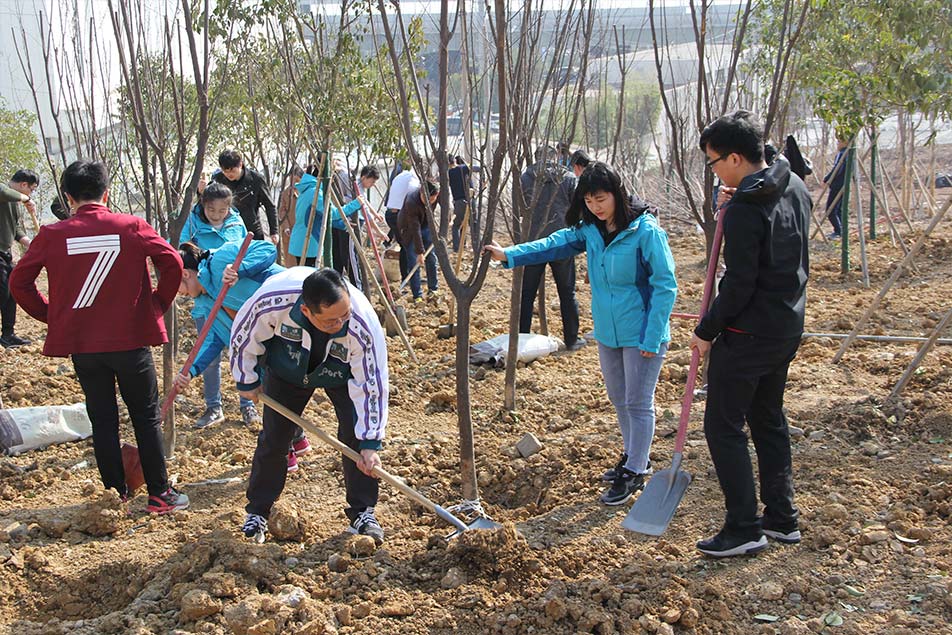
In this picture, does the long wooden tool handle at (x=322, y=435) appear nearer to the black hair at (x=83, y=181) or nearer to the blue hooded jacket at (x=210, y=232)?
the black hair at (x=83, y=181)

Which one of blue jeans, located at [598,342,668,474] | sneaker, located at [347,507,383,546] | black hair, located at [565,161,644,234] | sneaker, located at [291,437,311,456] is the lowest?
sneaker, located at [291,437,311,456]

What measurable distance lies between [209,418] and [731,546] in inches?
133

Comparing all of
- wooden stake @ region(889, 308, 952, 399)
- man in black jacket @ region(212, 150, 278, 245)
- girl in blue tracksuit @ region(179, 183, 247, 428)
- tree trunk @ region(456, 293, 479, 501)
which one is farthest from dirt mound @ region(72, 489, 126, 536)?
wooden stake @ region(889, 308, 952, 399)

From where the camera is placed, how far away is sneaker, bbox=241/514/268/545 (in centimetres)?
367

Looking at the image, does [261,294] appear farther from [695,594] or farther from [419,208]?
[419,208]

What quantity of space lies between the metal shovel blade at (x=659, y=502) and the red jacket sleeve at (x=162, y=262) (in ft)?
7.36

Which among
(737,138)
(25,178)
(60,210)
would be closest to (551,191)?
(737,138)

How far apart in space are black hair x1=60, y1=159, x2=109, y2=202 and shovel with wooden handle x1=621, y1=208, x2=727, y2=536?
262 cm

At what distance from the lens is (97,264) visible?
3.80 meters

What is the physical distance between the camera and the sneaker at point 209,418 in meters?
5.44

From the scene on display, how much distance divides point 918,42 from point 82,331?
17.1ft

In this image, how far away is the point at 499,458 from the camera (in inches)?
183

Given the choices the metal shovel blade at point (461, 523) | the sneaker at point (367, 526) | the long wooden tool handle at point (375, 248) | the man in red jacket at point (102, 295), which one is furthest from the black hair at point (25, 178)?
the metal shovel blade at point (461, 523)

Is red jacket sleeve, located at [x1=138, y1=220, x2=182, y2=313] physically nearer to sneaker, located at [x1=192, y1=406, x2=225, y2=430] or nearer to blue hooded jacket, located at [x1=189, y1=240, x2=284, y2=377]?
blue hooded jacket, located at [x1=189, y1=240, x2=284, y2=377]
